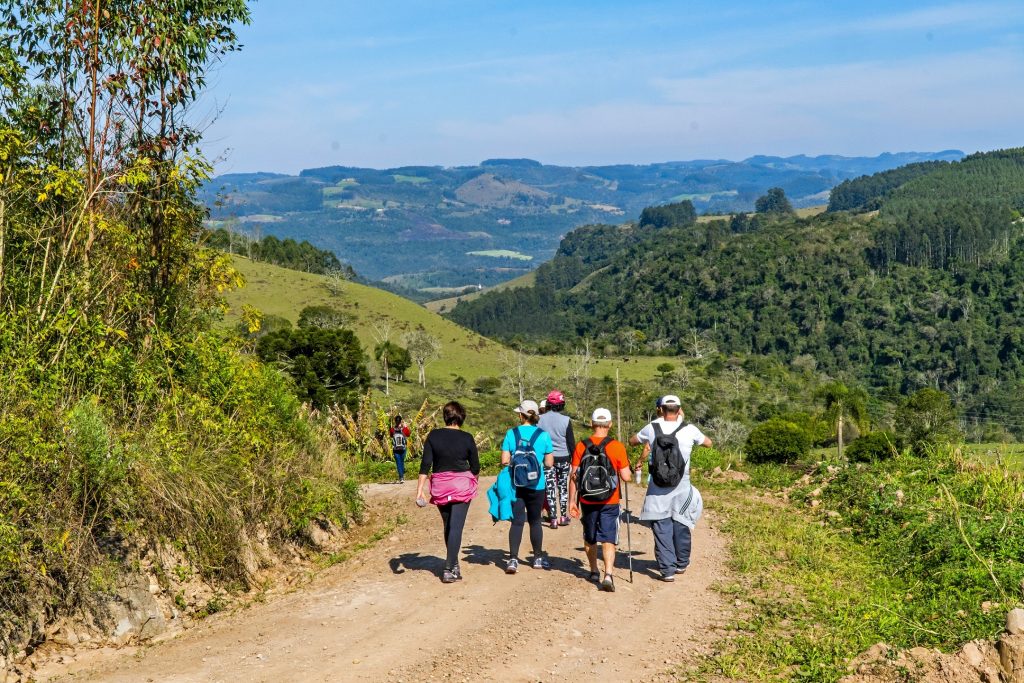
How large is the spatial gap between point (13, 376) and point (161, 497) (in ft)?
6.09

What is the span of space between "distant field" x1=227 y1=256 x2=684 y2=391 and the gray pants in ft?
273

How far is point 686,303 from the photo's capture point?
172000 mm

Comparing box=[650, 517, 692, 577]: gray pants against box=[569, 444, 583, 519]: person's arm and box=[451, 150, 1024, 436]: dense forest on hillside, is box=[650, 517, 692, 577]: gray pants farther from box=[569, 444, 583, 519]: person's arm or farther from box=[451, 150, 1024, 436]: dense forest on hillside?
box=[451, 150, 1024, 436]: dense forest on hillside

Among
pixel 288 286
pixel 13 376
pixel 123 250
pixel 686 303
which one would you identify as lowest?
pixel 686 303

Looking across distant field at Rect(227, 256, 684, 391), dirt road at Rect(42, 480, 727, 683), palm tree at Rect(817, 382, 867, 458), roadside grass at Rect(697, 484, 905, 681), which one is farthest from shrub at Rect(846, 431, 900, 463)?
distant field at Rect(227, 256, 684, 391)

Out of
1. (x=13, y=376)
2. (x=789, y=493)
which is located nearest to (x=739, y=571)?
(x=789, y=493)

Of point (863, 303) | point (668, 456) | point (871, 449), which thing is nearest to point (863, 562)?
point (668, 456)

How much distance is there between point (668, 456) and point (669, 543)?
1.04 meters

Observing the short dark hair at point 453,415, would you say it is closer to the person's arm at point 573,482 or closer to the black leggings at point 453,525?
the black leggings at point 453,525

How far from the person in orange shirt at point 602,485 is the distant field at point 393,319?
83.7m

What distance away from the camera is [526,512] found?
33.4 ft

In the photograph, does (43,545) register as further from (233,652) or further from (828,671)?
(828,671)

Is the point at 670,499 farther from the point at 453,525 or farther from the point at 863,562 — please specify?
the point at 863,562

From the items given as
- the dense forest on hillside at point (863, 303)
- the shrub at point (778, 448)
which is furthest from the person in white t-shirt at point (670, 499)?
the dense forest on hillside at point (863, 303)
